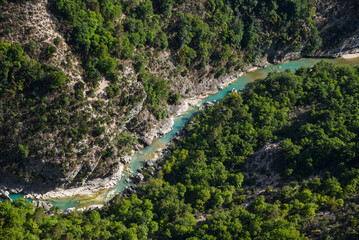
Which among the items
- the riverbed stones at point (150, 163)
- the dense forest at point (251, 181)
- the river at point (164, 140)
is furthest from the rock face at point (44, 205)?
the riverbed stones at point (150, 163)

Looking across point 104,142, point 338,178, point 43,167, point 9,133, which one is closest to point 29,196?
point 43,167

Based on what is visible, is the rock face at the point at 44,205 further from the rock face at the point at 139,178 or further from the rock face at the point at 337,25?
the rock face at the point at 337,25

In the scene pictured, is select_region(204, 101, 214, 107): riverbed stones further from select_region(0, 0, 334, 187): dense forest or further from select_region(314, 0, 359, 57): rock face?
select_region(314, 0, 359, 57): rock face

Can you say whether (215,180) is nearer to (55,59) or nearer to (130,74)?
(130,74)

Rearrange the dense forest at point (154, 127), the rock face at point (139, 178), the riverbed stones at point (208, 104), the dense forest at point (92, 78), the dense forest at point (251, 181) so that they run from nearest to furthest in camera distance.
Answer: the dense forest at point (251, 181)
the dense forest at point (154, 127)
the dense forest at point (92, 78)
the rock face at point (139, 178)
the riverbed stones at point (208, 104)

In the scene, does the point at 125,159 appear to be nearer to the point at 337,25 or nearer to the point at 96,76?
the point at 96,76
